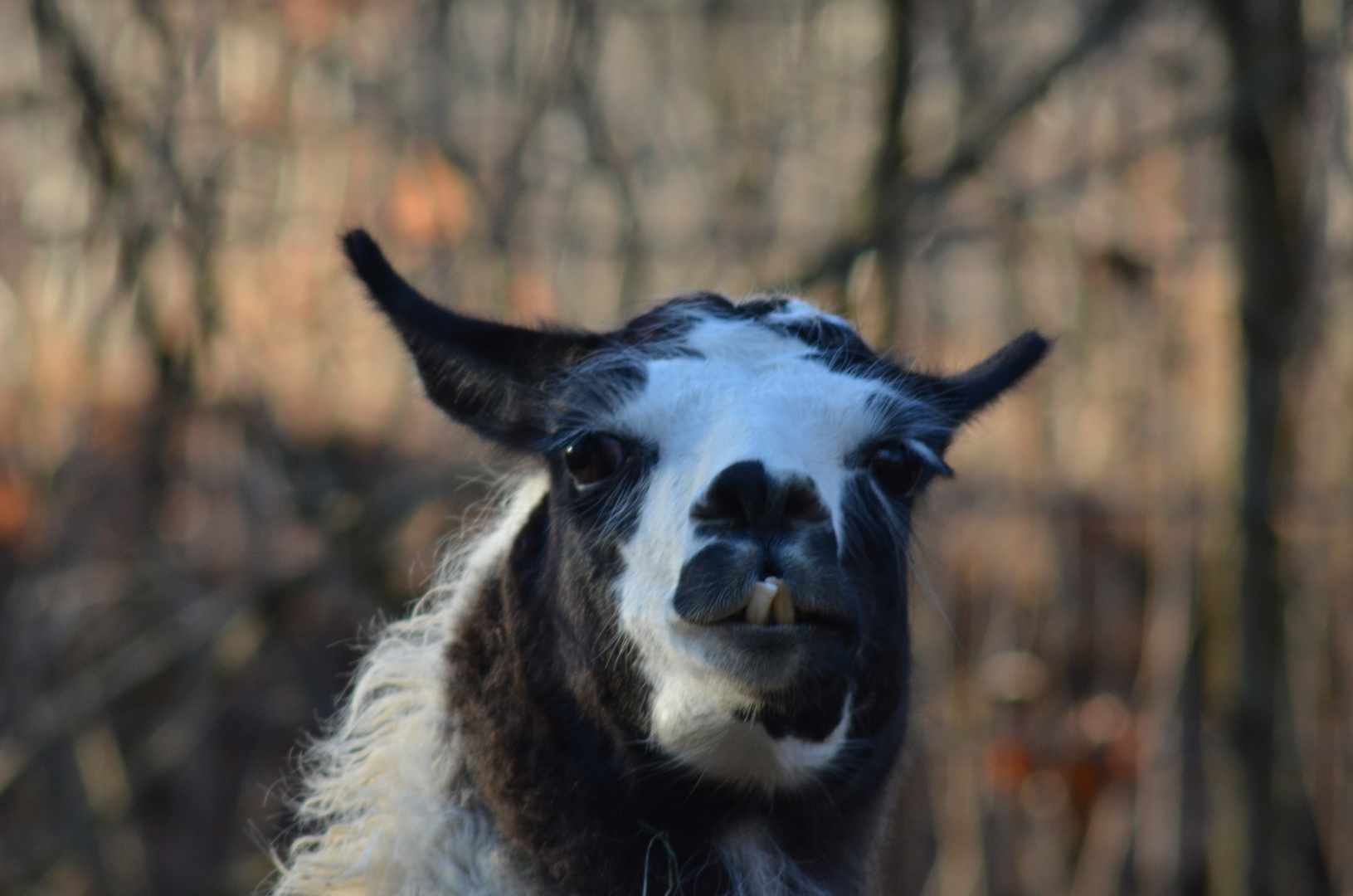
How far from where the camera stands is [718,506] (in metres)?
2.15

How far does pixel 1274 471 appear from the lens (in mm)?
6281

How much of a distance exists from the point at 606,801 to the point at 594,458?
696 millimetres

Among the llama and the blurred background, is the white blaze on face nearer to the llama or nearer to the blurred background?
the llama

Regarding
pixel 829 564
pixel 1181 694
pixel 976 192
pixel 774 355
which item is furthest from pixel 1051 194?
pixel 829 564

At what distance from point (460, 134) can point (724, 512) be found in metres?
5.14

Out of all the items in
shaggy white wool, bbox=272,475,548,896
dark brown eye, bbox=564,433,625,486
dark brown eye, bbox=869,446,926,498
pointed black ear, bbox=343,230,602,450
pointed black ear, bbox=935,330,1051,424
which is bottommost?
shaggy white wool, bbox=272,475,548,896

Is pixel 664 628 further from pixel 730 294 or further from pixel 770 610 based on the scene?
pixel 730 294

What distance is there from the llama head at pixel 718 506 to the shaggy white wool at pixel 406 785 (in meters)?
0.35

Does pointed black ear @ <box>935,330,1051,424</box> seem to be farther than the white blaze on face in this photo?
Yes

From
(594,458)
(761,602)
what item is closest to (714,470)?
(761,602)

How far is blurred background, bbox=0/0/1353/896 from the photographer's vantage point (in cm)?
602

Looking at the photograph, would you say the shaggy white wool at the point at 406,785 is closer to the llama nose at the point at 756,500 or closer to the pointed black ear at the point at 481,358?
the pointed black ear at the point at 481,358

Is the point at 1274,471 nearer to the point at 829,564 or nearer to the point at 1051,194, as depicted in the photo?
the point at 1051,194

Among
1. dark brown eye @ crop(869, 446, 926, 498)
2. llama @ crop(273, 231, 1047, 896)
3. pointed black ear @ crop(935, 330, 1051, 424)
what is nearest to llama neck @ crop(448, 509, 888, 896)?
llama @ crop(273, 231, 1047, 896)
